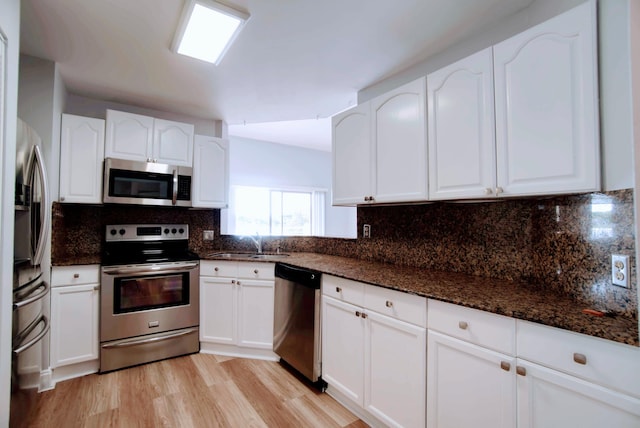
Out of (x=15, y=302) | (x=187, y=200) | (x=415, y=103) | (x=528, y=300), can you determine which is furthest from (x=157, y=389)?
(x=415, y=103)

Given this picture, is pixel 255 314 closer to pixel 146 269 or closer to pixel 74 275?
pixel 146 269

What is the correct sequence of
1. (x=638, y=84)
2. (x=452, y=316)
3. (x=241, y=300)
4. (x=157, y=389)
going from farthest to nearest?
(x=241, y=300), (x=157, y=389), (x=452, y=316), (x=638, y=84)

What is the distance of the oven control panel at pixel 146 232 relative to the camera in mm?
2854

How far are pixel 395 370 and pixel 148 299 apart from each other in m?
2.17

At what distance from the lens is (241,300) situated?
266 cm

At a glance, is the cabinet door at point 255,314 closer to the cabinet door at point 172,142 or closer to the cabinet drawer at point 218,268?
the cabinet drawer at point 218,268

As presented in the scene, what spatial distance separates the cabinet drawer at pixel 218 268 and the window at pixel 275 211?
2.23 meters

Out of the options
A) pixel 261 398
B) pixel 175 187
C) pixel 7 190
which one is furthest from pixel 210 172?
pixel 261 398

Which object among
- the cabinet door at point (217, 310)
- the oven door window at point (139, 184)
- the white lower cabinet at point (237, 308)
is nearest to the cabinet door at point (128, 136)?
the oven door window at point (139, 184)

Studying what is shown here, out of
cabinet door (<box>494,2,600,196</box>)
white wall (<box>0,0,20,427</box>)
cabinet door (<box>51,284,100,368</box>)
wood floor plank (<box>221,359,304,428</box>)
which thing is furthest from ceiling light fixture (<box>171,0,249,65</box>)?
wood floor plank (<box>221,359,304,428</box>)

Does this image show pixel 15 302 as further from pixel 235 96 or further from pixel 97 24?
pixel 235 96

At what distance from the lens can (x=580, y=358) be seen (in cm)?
97

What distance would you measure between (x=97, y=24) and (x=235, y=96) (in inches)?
46.2

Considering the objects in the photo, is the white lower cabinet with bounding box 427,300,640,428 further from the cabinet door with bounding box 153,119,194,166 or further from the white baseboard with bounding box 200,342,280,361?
the cabinet door with bounding box 153,119,194,166
